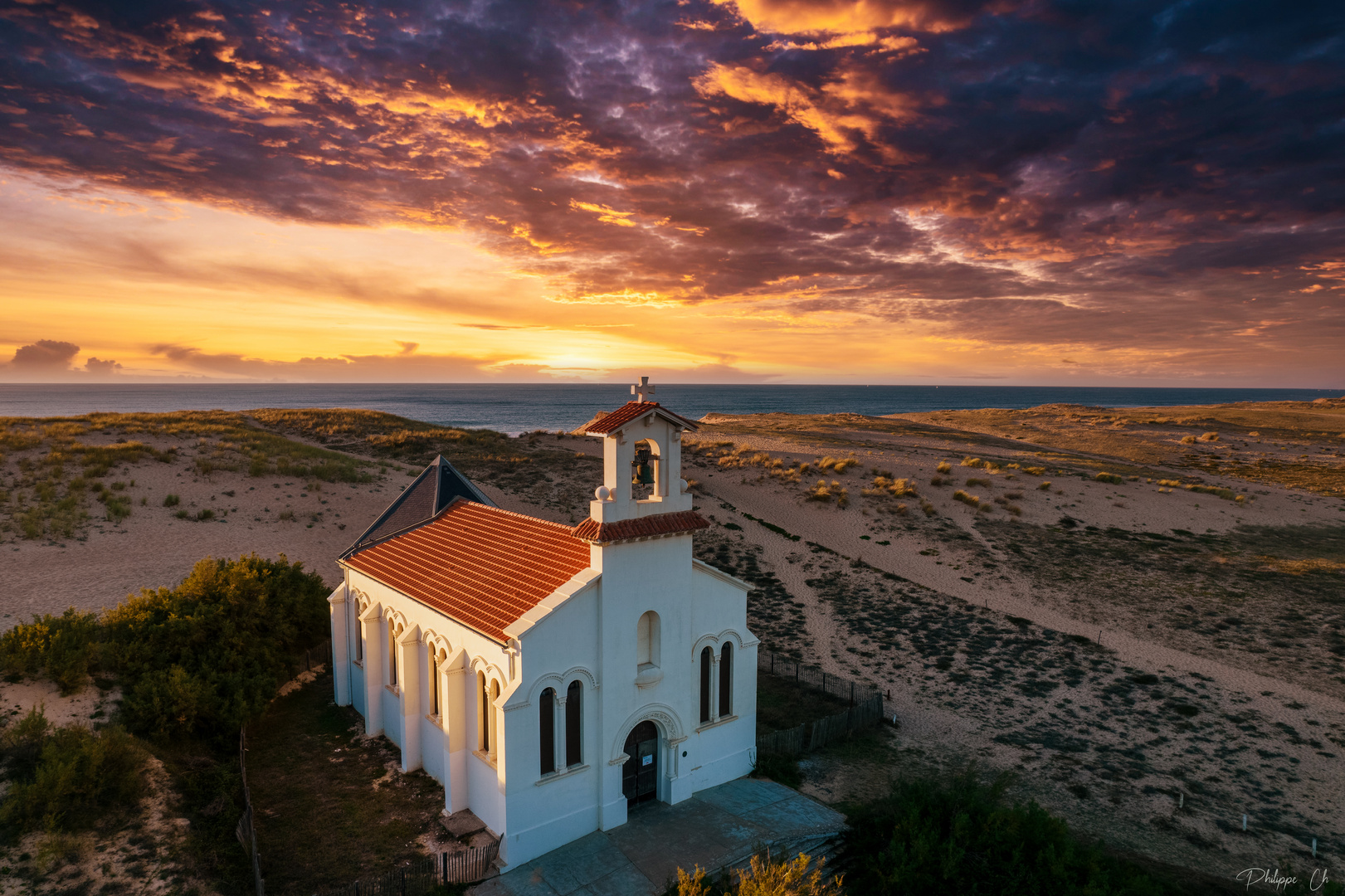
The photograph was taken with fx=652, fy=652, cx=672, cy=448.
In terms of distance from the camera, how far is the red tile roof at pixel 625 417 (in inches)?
600

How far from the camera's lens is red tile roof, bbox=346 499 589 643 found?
54.1 feet

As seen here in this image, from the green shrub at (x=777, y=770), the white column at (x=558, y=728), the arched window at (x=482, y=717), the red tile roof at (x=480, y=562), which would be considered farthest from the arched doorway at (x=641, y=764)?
the red tile roof at (x=480, y=562)

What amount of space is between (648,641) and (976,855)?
8652 mm

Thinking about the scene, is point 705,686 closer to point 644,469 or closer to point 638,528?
point 638,528

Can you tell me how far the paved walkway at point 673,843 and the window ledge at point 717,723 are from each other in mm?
1744

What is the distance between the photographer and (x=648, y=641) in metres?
17.0

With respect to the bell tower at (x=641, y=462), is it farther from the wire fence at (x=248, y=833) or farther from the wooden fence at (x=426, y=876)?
the wire fence at (x=248, y=833)

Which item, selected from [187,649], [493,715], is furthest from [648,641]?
[187,649]

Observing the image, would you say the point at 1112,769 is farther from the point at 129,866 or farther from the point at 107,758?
the point at 107,758

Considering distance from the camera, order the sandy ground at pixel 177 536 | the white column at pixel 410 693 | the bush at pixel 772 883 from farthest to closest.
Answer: the sandy ground at pixel 177 536, the white column at pixel 410 693, the bush at pixel 772 883

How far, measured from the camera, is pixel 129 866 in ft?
45.0

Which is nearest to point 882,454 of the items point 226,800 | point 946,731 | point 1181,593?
point 1181,593

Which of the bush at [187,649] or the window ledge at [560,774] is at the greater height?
the bush at [187,649]

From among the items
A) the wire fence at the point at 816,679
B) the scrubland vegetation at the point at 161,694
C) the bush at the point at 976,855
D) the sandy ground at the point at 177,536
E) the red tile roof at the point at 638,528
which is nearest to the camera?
the bush at the point at 976,855
